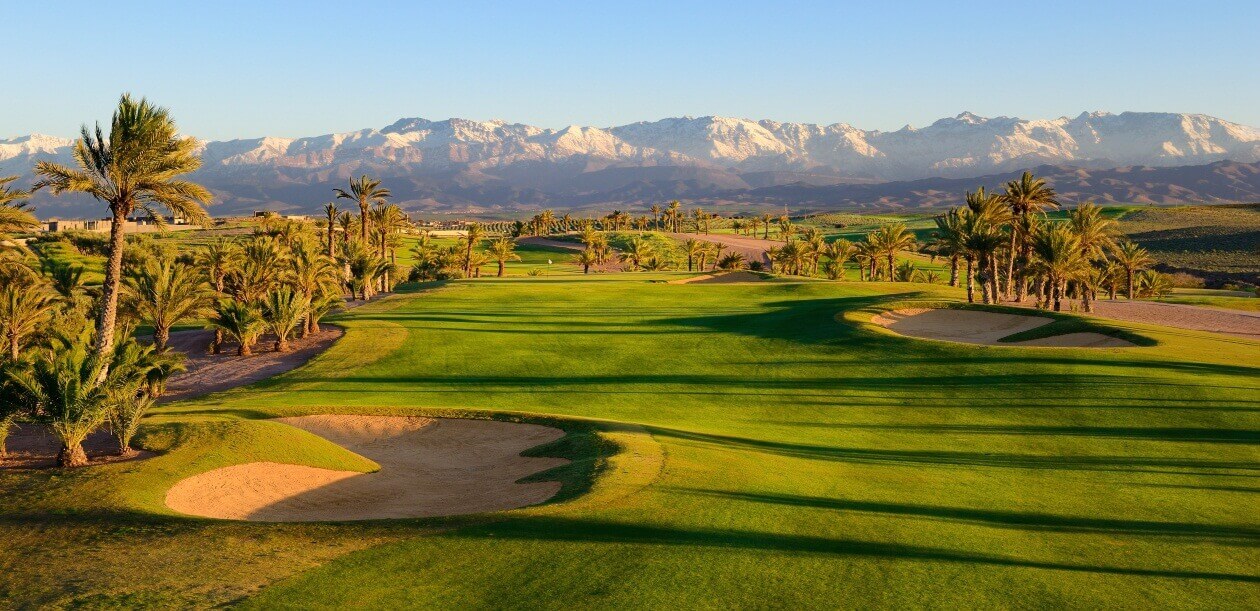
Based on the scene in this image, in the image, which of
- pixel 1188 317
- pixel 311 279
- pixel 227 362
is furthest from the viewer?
pixel 311 279

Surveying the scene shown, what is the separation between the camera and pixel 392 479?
20953mm

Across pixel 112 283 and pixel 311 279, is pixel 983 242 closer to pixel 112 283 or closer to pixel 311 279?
pixel 311 279

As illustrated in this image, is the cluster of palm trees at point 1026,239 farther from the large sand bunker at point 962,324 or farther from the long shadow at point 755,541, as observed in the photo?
the long shadow at point 755,541

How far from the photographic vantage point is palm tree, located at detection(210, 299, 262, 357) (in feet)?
149

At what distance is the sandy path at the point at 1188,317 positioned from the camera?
150ft

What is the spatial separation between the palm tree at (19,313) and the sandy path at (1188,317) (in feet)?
177

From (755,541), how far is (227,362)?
1472 inches

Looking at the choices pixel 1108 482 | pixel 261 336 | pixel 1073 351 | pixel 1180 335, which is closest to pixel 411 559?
pixel 1108 482

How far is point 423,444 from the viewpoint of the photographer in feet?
80.5

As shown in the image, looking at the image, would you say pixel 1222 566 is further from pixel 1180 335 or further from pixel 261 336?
pixel 261 336

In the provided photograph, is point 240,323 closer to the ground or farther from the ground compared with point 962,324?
farther from the ground

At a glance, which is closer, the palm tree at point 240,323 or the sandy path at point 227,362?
the sandy path at point 227,362

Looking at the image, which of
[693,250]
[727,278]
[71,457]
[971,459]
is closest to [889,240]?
[727,278]

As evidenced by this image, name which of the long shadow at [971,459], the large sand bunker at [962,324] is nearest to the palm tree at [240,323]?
the long shadow at [971,459]
